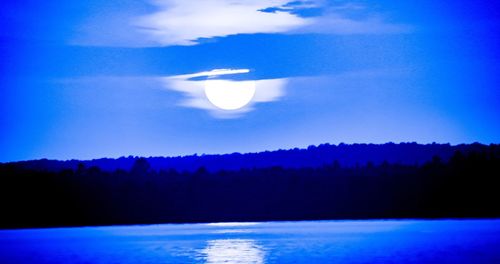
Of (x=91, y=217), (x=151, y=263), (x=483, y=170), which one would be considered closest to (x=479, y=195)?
(x=483, y=170)

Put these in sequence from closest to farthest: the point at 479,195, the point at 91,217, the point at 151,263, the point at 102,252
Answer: the point at 151,263 < the point at 102,252 < the point at 479,195 < the point at 91,217

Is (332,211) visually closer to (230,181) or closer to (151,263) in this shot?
(230,181)

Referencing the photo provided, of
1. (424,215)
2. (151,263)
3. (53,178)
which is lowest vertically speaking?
(151,263)

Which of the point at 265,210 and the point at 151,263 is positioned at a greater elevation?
the point at 265,210

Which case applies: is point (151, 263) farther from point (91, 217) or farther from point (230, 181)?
point (230, 181)

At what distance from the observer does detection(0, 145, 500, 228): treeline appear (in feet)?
291

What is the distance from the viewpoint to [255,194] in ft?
337

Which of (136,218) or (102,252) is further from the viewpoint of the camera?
(136,218)

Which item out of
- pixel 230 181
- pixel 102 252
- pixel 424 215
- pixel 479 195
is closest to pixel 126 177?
pixel 230 181

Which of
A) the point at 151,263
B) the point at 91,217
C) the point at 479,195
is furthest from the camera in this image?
the point at 91,217

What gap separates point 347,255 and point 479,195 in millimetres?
56311

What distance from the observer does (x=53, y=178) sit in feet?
327

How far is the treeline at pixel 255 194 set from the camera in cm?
8869

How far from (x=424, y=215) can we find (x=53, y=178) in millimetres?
46421
